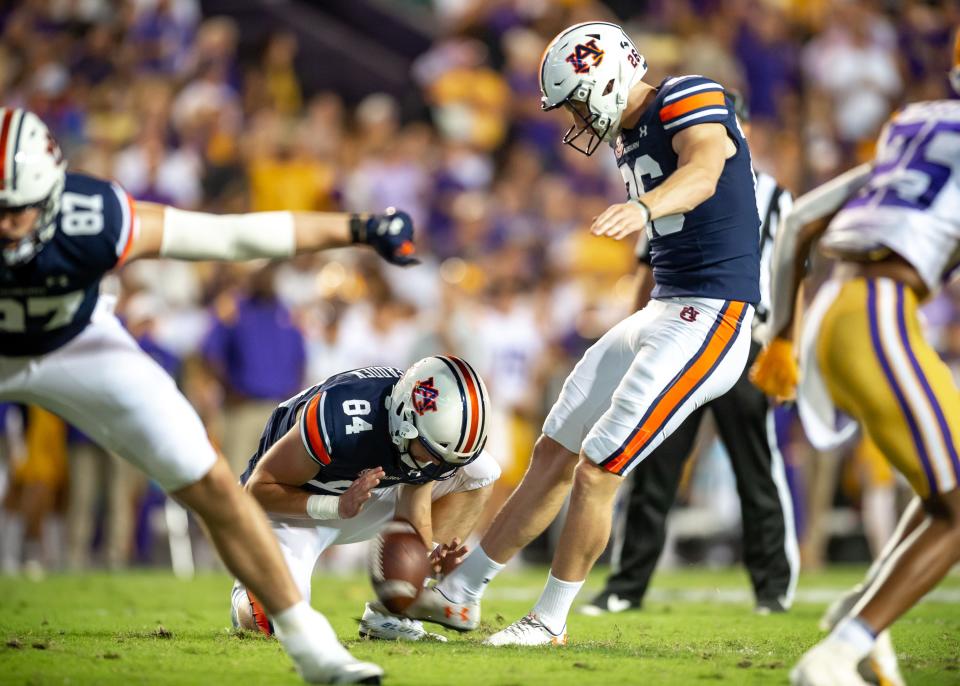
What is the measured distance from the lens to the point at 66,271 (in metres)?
3.72

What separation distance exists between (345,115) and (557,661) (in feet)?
39.3

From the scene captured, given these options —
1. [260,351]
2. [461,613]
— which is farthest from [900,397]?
[260,351]

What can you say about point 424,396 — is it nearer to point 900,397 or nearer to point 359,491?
point 359,491

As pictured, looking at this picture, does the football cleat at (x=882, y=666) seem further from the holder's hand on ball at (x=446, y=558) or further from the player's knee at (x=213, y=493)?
the player's knee at (x=213, y=493)

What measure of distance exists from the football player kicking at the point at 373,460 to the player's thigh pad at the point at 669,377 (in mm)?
567

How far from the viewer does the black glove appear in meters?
3.90

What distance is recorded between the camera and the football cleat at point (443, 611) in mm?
4891

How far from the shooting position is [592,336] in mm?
10992

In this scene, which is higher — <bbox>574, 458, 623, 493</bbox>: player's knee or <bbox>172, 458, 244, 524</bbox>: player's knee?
<bbox>172, 458, 244, 524</bbox>: player's knee

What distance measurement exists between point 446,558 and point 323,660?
4.87ft

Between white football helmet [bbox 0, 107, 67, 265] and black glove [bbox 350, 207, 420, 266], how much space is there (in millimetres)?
895

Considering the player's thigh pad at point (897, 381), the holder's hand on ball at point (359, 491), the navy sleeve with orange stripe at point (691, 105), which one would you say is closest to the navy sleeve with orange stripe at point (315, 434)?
the holder's hand on ball at point (359, 491)

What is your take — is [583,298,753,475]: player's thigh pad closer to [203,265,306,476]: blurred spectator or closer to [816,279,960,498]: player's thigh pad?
[816,279,960,498]: player's thigh pad

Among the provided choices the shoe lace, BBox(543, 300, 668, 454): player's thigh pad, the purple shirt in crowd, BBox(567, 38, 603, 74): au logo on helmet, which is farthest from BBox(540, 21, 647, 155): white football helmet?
the purple shirt in crowd
